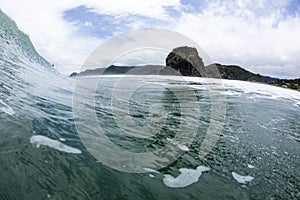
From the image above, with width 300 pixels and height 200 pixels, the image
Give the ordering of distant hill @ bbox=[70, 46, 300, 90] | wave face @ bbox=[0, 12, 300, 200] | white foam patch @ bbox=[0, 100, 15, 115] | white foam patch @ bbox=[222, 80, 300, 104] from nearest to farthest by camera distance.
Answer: wave face @ bbox=[0, 12, 300, 200] → white foam patch @ bbox=[0, 100, 15, 115] → white foam patch @ bbox=[222, 80, 300, 104] → distant hill @ bbox=[70, 46, 300, 90]

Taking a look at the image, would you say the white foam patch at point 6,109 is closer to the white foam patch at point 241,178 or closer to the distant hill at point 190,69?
the white foam patch at point 241,178

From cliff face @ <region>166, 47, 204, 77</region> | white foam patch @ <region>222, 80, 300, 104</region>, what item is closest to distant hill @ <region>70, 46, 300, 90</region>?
cliff face @ <region>166, 47, 204, 77</region>

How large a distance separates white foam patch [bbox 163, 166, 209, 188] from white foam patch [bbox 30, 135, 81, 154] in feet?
6.19

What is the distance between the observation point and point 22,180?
4680 millimetres

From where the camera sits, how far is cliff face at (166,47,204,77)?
5219 centimetres

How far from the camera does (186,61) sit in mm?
58188

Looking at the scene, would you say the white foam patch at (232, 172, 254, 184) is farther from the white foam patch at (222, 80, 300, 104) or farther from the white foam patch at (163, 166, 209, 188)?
the white foam patch at (222, 80, 300, 104)

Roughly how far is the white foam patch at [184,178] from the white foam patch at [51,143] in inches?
74.3

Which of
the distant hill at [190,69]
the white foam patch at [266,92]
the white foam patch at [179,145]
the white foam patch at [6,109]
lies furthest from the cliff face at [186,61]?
the white foam patch at [6,109]

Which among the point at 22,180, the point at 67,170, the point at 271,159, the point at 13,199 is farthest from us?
the point at 271,159

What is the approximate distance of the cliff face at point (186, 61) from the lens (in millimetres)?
52188

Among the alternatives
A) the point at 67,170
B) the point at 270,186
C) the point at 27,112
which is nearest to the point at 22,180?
the point at 67,170

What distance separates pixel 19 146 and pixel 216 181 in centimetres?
381

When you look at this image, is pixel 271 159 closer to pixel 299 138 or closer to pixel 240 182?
pixel 240 182
